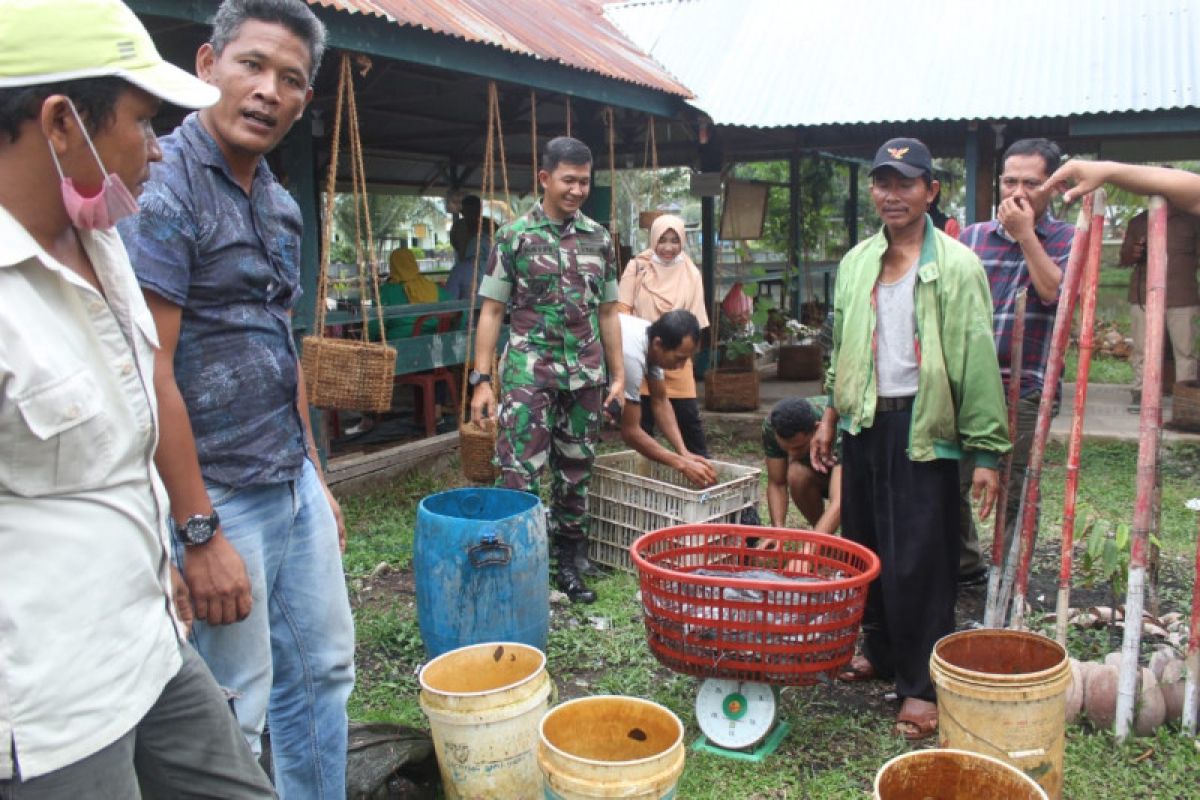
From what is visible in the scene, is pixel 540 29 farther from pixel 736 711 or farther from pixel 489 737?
pixel 489 737

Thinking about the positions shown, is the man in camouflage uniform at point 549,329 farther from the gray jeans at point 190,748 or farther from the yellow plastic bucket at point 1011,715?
the gray jeans at point 190,748

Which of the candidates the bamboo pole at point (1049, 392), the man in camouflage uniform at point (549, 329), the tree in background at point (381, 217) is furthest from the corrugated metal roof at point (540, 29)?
the tree in background at point (381, 217)

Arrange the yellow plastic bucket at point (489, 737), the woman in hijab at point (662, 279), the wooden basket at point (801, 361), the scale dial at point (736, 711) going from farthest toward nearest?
the wooden basket at point (801, 361) → the woman in hijab at point (662, 279) → the scale dial at point (736, 711) → the yellow plastic bucket at point (489, 737)

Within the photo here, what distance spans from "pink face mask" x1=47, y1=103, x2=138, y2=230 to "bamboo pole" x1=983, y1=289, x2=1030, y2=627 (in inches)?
120

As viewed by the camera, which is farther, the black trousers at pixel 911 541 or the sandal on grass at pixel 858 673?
the sandal on grass at pixel 858 673

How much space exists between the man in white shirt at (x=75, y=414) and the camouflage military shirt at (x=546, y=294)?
279 cm

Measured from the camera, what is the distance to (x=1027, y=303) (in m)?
3.74

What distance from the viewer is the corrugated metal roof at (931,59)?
7660mm

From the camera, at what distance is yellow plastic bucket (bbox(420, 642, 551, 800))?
8.49 ft

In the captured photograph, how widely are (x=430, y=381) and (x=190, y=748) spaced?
19.3ft

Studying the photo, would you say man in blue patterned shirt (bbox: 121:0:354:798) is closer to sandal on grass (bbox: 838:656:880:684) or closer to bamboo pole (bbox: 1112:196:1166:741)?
sandal on grass (bbox: 838:656:880:684)

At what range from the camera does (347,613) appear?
2.33 m

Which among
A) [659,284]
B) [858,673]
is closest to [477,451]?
[659,284]

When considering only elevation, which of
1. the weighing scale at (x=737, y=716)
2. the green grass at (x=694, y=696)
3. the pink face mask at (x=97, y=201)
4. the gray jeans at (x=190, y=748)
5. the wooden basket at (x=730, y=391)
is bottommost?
the green grass at (x=694, y=696)
